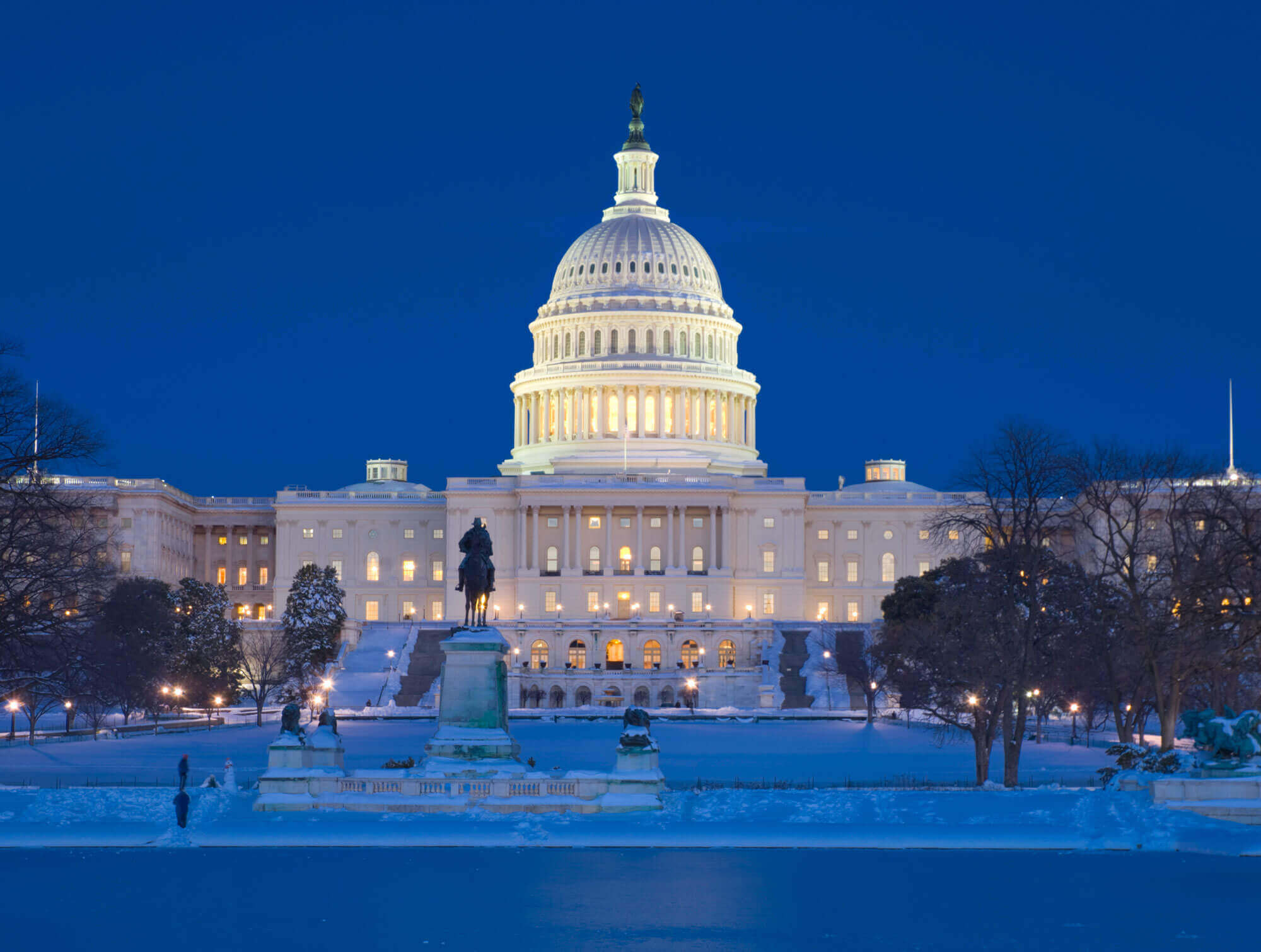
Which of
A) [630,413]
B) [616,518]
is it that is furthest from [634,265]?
[616,518]

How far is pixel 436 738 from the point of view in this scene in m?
42.5

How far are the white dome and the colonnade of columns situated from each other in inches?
319

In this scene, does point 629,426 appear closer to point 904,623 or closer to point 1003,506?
point 904,623

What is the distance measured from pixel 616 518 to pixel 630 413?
16410 mm

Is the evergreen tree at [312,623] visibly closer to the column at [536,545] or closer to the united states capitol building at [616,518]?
the united states capitol building at [616,518]

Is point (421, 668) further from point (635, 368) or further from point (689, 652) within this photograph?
point (635, 368)

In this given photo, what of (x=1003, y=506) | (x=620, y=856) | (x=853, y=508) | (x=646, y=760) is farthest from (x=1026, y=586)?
(x=853, y=508)

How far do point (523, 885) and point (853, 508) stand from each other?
4624 inches

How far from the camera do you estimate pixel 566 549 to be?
5507 inches

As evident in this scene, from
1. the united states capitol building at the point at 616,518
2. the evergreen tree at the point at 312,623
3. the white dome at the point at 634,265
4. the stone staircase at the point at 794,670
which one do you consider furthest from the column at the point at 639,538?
the evergreen tree at the point at 312,623

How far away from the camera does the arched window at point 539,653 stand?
12500 cm

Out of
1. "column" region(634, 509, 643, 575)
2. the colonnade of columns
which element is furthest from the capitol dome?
"column" region(634, 509, 643, 575)

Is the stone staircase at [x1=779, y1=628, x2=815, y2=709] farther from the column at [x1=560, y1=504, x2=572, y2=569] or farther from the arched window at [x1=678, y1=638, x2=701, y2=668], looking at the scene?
the column at [x1=560, y1=504, x2=572, y2=569]

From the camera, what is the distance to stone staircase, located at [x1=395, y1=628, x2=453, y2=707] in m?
106
